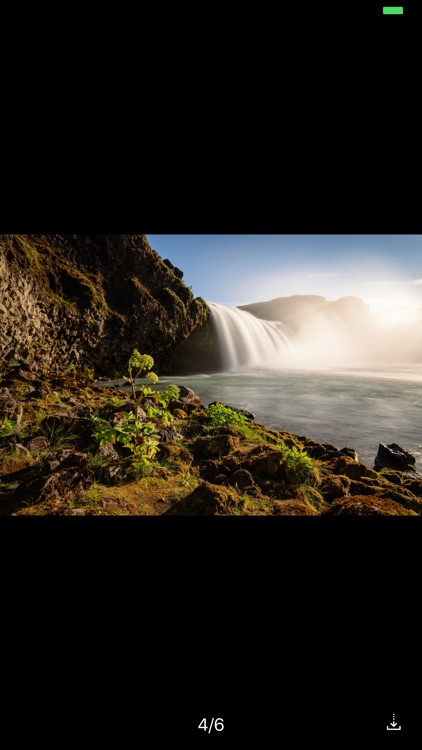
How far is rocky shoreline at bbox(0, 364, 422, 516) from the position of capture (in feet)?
7.50

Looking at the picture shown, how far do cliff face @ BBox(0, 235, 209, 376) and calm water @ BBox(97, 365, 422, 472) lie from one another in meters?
5.11

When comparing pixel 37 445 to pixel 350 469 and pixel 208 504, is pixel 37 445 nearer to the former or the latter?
pixel 208 504

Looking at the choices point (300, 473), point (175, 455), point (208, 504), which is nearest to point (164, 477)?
point (175, 455)

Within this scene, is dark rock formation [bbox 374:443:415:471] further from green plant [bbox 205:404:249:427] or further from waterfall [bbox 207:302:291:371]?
waterfall [bbox 207:302:291:371]

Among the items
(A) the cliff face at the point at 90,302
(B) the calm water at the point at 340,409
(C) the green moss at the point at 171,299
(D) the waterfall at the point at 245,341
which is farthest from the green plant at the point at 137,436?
A: (D) the waterfall at the point at 245,341

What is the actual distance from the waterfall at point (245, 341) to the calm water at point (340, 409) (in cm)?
869

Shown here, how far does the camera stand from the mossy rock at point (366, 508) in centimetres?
236

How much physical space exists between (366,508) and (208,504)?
130 cm

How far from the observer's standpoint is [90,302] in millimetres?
12422
